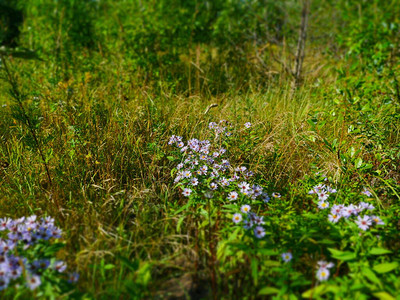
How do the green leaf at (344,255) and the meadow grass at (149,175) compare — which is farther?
the meadow grass at (149,175)

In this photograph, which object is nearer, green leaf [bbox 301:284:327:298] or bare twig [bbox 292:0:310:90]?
green leaf [bbox 301:284:327:298]

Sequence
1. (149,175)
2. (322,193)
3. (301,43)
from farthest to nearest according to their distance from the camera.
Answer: (301,43) → (149,175) → (322,193)

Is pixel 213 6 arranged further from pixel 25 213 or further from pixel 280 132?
pixel 25 213

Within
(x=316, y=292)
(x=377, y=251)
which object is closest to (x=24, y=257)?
(x=316, y=292)

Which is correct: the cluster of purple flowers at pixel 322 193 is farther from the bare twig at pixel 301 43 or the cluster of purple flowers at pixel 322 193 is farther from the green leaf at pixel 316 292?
the bare twig at pixel 301 43

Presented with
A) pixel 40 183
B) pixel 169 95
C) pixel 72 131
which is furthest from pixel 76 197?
pixel 169 95

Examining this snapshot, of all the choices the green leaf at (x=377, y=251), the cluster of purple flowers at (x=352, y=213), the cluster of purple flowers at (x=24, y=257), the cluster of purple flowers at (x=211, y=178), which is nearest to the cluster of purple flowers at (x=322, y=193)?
the cluster of purple flowers at (x=352, y=213)

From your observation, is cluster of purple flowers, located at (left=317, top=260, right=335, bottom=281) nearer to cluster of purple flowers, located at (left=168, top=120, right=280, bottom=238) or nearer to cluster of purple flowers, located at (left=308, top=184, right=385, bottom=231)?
cluster of purple flowers, located at (left=308, top=184, right=385, bottom=231)

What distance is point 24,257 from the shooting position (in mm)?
1382

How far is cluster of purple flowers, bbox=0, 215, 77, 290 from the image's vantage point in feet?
4.09

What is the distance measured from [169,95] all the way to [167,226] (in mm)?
1896

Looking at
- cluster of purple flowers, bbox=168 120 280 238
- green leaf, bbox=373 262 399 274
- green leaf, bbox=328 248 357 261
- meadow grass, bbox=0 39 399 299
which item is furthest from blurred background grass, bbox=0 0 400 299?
green leaf, bbox=373 262 399 274

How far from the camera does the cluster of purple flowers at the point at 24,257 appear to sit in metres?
1.25

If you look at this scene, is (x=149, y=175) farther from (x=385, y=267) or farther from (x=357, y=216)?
(x=385, y=267)
